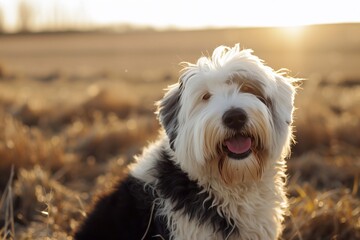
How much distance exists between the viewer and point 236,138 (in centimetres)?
353

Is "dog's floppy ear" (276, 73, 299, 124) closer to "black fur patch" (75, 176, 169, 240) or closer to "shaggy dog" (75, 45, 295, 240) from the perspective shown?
"shaggy dog" (75, 45, 295, 240)

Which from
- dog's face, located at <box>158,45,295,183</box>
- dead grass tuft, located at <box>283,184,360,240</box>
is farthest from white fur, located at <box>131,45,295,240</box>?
dead grass tuft, located at <box>283,184,360,240</box>

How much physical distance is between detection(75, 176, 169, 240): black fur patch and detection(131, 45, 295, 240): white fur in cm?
9

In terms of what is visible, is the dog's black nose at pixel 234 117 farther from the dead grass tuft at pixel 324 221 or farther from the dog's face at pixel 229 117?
the dead grass tuft at pixel 324 221

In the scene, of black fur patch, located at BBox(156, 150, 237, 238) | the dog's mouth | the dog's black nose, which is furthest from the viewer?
black fur patch, located at BBox(156, 150, 237, 238)

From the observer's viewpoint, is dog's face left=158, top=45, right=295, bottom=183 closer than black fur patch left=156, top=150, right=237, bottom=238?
Yes

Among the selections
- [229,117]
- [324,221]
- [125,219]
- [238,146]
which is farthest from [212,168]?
[324,221]

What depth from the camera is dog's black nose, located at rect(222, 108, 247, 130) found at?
133 inches

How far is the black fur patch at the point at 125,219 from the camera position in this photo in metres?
3.71

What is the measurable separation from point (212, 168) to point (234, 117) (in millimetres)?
424

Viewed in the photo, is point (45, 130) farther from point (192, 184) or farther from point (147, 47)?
point (147, 47)

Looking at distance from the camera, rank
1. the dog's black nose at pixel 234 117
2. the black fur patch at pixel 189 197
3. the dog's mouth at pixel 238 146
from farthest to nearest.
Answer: the black fur patch at pixel 189 197 → the dog's mouth at pixel 238 146 → the dog's black nose at pixel 234 117

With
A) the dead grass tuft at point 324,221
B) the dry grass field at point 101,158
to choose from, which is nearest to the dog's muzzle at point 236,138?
the dry grass field at point 101,158

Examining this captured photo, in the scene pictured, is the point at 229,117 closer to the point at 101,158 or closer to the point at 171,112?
→ the point at 171,112
